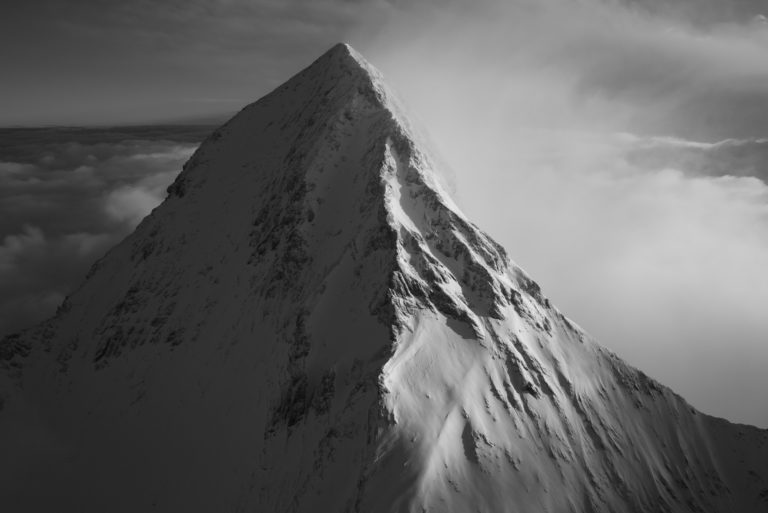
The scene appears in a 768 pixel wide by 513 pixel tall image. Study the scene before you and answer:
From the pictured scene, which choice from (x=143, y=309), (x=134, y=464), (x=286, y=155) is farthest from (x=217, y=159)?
(x=134, y=464)

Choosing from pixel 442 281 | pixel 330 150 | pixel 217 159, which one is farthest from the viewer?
pixel 217 159

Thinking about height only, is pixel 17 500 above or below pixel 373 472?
below

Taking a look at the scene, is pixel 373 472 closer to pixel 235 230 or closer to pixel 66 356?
pixel 235 230

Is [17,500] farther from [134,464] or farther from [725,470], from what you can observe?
[725,470]

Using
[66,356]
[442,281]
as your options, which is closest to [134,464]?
[66,356]

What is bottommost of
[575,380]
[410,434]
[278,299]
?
[410,434]

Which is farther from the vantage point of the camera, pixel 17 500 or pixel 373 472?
pixel 17 500

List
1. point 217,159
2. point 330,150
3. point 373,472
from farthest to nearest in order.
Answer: point 217,159 → point 330,150 → point 373,472
